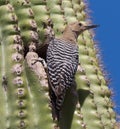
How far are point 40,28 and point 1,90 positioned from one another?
865 millimetres

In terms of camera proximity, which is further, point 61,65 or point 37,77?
point 61,65

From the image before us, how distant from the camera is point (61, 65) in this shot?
458cm

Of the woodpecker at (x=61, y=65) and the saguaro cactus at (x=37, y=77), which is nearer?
the saguaro cactus at (x=37, y=77)

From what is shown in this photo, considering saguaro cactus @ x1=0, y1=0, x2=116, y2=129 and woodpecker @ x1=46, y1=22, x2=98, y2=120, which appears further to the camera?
woodpecker @ x1=46, y1=22, x2=98, y2=120

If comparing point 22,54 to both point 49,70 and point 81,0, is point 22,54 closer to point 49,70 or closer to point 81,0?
point 49,70

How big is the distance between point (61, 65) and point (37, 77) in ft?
1.22

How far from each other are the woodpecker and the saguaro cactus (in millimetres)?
105

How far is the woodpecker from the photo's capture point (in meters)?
4.38

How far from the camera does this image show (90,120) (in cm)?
464

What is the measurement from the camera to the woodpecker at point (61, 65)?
4380 mm

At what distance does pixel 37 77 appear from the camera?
4262 mm

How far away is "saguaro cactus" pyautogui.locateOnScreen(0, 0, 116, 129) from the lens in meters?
4.09

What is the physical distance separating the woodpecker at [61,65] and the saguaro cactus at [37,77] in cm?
10

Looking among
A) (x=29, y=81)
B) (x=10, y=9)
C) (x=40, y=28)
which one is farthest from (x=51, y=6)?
(x=29, y=81)
